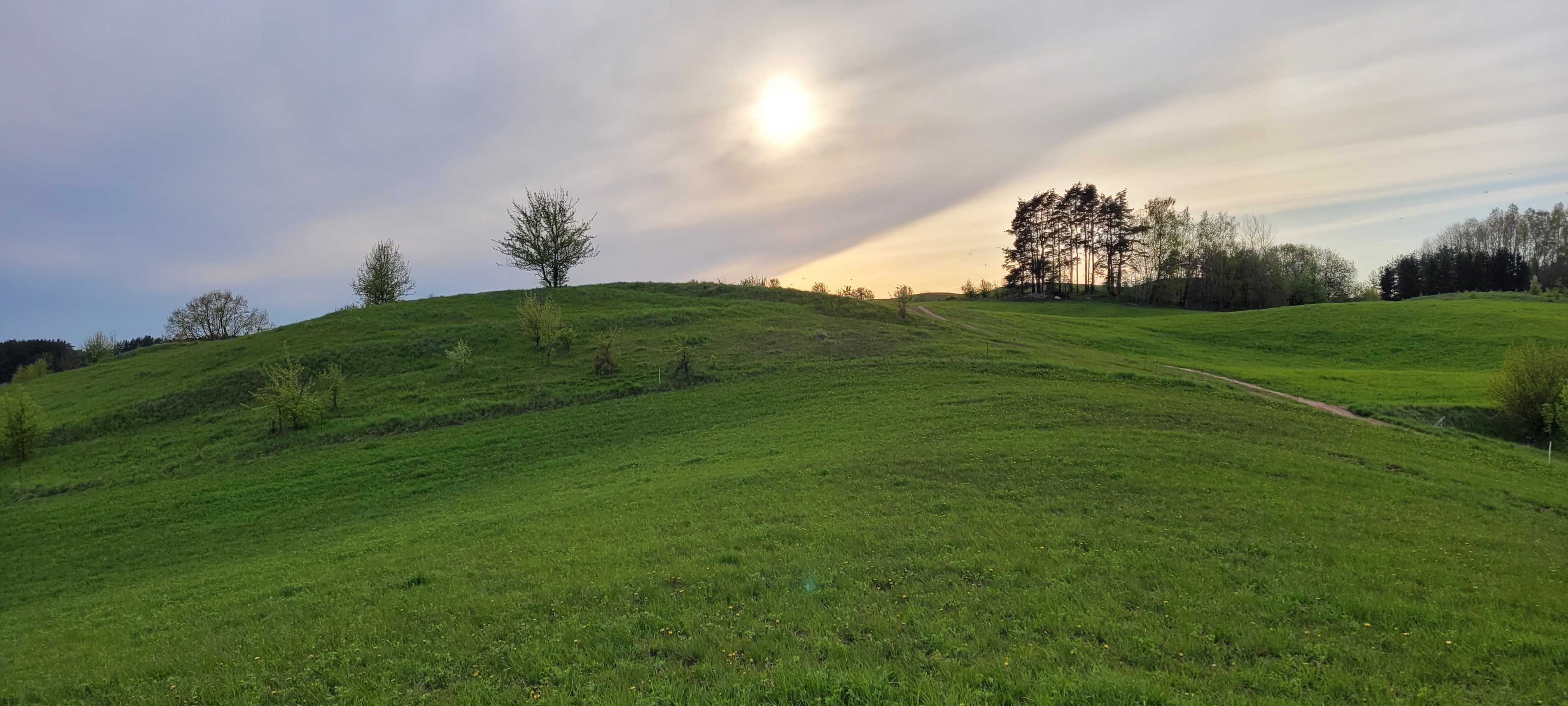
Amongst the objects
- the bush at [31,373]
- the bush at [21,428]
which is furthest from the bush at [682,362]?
the bush at [31,373]

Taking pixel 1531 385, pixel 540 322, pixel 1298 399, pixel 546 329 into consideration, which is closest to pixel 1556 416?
pixel 1531 385

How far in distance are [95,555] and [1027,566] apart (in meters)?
24.7

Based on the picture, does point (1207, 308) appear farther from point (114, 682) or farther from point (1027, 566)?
point (114, 682)

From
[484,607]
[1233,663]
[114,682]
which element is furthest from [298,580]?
[1233,663]

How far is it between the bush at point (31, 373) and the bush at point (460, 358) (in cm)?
4500

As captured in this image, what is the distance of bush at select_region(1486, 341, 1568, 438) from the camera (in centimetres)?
2422

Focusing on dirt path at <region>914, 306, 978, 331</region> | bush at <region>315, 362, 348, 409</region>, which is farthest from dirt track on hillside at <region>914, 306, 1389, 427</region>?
bush at <region>315, 362, 348, 409</region>

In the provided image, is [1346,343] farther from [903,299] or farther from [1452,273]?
[1452,273]

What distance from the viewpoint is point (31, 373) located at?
56094mm

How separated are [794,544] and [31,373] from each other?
3287 inches

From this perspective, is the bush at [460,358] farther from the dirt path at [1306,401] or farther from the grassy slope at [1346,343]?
the dirt path at [1306,401]

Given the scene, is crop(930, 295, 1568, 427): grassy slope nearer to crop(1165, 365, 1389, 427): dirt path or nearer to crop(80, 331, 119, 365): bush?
crop(1165, 365, 1389, 427): dirt path

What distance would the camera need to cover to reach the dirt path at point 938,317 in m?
48.6

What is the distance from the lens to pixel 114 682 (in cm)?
806
